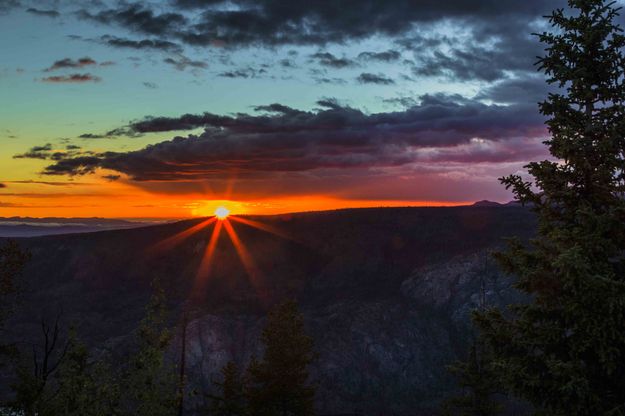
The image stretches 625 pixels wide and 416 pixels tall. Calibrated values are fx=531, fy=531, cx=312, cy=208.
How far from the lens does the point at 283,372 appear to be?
2942 centimetres

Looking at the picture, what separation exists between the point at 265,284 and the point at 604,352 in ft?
272

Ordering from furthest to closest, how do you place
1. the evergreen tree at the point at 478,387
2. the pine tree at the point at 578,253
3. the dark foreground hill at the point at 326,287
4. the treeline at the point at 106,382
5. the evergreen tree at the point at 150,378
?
the dark foreground hill at the point at 326,287
the evergreen tree at the point at 478,387
the evergreen tree at the point at 150,378
the treeline at the point at 106,382
the pine tree at the point at 578,253

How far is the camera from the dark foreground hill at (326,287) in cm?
6222

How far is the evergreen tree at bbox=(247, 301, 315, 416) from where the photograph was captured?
2877 centimetres

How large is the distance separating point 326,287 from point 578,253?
79786 mm

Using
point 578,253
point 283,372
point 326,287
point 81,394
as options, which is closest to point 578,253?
point 578,253

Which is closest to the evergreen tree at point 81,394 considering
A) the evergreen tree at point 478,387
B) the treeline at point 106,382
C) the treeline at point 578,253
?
the treeline at point 106,382

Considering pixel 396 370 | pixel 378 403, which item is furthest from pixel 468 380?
pixel 396 370

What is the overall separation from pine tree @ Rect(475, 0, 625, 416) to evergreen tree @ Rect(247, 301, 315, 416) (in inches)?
705

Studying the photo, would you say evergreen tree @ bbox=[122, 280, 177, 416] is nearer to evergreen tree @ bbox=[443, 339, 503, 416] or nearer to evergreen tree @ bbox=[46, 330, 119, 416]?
evergreen tree @ bbox=[46, 330, 119, 416]

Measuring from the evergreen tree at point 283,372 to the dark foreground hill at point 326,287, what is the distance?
25.7 meters

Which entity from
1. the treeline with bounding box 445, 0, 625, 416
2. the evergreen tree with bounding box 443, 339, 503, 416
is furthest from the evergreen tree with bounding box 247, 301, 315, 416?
the treeline with bounding box 445, 0, 625, 416

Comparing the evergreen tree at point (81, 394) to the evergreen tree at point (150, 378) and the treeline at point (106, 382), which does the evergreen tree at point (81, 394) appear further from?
the evergreen tree at point (150, 378)

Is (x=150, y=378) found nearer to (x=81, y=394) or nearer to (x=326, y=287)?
(x=81, y=394)
